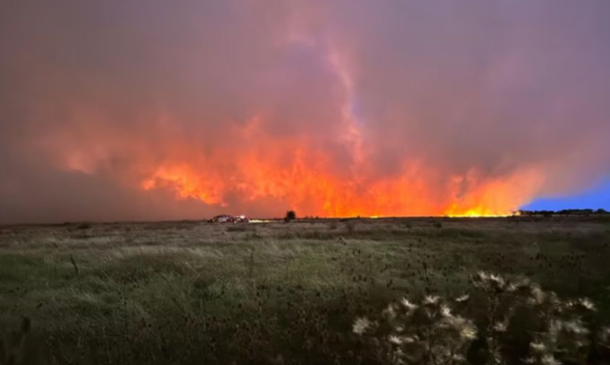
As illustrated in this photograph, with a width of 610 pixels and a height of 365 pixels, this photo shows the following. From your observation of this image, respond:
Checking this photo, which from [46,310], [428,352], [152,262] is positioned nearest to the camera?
[428,352]

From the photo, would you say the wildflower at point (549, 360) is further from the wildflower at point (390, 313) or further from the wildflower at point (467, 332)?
the wildflower at point (390, 313)

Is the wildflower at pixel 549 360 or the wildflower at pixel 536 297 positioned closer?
the wildflower at pixel 549 360

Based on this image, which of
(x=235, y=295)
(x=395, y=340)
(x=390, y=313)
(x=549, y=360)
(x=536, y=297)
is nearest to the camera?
(x=549, y=360)

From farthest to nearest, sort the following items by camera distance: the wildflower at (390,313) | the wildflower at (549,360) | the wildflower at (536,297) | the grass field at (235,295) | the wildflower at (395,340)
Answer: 1. the grass field at (235,295)
2. the wildflower at (390,313)
3. the wildflower at (536,297)
4. the wildflower at (395,340)
5. the wildflower at (549,360)

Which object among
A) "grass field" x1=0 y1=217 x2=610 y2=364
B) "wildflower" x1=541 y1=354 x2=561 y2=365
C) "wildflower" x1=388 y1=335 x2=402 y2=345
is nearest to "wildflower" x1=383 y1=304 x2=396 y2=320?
"wildflower" x1=388 y1=335 x2=402 y2=345

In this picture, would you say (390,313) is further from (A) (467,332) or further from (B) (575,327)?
(B) (575,327)

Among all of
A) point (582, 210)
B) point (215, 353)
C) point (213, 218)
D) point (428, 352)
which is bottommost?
point (215, 353)

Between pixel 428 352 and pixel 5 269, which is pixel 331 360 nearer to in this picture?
pixel 428 352

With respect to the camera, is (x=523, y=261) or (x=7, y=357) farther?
(x=523, y=261)

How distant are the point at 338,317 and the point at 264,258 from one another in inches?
346

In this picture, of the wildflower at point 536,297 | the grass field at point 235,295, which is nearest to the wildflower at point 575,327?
the wildflower at point 536,297

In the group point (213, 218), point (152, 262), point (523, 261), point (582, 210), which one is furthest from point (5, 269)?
point (582, 210)


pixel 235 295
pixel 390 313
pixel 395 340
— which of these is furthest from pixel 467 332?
pixel 235 295

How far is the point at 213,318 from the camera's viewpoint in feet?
30.3
